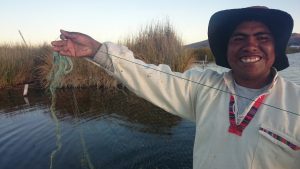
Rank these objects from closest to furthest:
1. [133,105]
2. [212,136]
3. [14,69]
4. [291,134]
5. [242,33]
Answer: [291,134], [212,136], [242,33], [133,105], [14,69]

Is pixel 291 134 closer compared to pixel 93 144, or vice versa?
pixel 291 134

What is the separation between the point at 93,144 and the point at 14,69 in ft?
35.4

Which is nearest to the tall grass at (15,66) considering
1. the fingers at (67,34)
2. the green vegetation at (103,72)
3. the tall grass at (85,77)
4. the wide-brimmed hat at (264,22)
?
the green vegetation at (103,72)

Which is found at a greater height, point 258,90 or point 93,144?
point 258,90

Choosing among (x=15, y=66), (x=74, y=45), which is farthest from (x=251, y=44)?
(x=15, y=66)

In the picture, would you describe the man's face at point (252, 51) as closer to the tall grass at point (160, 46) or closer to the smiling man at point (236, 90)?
the smiling man at point (236, 90)

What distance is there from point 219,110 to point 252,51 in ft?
1.56

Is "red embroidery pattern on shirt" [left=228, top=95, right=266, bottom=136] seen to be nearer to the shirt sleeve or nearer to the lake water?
the shirt sleeve

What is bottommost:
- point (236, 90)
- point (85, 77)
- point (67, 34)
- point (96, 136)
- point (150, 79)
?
point (96, 136)

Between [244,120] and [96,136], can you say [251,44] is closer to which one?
[244,120]

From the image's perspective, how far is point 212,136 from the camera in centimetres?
199

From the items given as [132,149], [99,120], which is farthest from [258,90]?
[99,120]

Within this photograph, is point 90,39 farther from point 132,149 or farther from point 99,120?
point 99,120

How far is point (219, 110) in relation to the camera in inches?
80.2
